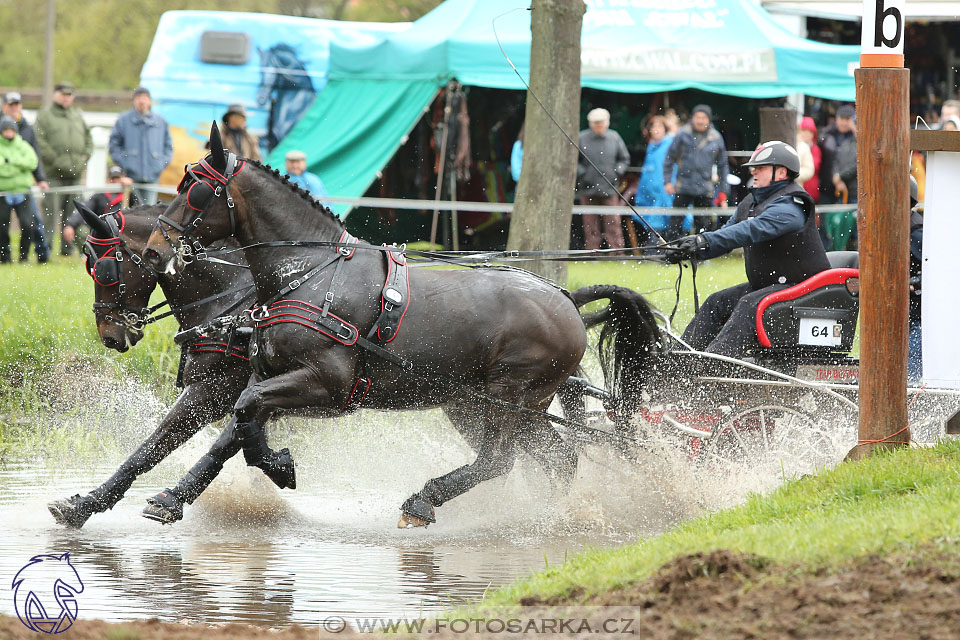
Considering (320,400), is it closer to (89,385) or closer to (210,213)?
(210,213)

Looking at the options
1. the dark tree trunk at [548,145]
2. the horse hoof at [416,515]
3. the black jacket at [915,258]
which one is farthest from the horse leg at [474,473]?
the dark tree trunk at [548,145]

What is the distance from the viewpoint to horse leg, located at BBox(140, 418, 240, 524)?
6.87 m

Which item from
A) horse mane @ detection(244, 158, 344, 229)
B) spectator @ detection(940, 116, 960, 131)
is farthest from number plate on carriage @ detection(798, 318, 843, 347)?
spectator @ detection(940, 116, 960, 131)

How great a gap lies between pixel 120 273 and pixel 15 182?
9.25 metres

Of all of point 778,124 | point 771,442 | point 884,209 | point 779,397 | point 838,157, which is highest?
point 778,124

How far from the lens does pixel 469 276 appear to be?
23.7ft

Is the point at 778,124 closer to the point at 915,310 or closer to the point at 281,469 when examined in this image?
the point at 915,310

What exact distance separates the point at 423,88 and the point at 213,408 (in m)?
10.2

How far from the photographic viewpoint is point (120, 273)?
7.33 meters

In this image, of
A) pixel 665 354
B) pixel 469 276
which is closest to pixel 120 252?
pixel 469 276

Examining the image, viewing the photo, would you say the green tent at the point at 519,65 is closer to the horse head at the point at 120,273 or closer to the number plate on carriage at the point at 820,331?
the horse head at the point at 120,273

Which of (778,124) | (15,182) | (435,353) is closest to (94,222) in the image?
(435,353)

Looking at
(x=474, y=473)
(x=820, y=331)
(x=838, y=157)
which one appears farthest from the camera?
(x=838, y=157)

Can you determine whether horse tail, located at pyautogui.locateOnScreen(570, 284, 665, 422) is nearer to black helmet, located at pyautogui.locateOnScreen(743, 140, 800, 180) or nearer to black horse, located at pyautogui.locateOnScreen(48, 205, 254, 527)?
black helmet, located at pyautogui.locateOnScreen(743, 140, 800, 180)
